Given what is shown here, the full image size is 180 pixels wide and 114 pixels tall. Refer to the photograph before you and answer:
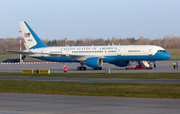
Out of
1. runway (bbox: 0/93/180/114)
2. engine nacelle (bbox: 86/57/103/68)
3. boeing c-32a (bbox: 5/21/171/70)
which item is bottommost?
runway (bbox: 0/93/180/114)

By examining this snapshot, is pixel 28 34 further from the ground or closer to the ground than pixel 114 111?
further from the ground

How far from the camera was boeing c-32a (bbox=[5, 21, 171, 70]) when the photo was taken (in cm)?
5150

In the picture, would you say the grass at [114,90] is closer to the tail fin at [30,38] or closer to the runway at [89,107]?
the runway at [89,107]

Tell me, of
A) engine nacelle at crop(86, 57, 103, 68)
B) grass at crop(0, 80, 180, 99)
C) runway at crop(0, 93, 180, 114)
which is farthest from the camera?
engine nacelle at crop(86, 57, 103, 68)

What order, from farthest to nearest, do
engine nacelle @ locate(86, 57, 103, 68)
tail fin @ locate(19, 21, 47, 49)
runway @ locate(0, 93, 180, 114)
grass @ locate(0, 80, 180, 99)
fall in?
tail fin @ locate(19, 21, 47, 49), engine nacelle @ locate(86, 57, 103, 68), grass @ locate(0, 80, 180, 99), runway @ locate(0, 93, 180, 114)

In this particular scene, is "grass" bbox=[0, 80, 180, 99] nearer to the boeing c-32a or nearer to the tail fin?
the boeing c-32a

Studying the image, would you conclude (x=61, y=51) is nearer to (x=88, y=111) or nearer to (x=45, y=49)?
(x=45, y=49)

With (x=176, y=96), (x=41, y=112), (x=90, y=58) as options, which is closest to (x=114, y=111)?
(x=41, y=112)

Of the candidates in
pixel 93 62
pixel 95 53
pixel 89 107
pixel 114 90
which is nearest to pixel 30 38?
pixel 95 53

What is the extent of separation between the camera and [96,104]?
1616 centimetres

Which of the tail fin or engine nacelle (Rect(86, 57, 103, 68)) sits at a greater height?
the tail fin

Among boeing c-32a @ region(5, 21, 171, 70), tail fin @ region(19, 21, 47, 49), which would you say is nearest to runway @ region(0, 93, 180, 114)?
Answer: boeing c-32a @ region(5, 21, 171, 70)

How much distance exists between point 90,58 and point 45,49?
35.5 ft

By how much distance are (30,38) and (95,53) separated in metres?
14.6
